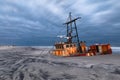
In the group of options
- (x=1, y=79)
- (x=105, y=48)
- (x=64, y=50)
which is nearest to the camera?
(x=1, y=79)

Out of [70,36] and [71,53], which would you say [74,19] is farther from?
[71,53]

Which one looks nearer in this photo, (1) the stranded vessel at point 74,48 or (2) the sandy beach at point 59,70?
(2) the sandy beach at point 59,70

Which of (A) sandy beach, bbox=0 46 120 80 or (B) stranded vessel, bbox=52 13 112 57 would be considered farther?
(B) stranded vessel, bbox=52 13 112 57

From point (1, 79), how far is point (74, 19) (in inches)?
1827

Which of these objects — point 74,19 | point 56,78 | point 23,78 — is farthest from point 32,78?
point 74,19

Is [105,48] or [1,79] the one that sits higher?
[105,48]

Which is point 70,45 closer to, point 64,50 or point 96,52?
point 64,50

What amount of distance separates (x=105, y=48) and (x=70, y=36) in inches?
446

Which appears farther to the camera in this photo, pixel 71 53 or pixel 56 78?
pixel 71 53

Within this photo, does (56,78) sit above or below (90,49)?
below

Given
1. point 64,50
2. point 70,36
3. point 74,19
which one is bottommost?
point 64,50

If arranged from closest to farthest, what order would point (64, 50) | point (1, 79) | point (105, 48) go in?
point (1, 79) → point (64, 50) → point (105, 48)

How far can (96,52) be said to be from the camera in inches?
2516

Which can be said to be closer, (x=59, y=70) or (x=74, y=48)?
(x=59, y=70)
